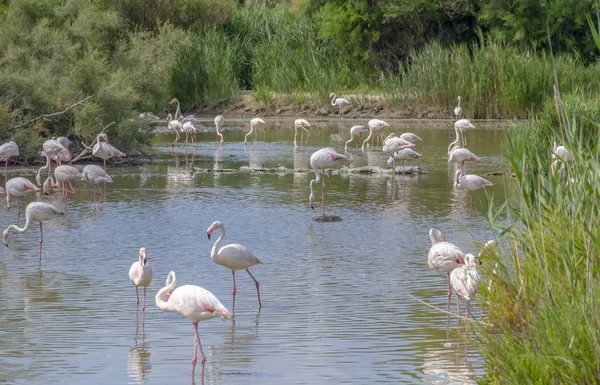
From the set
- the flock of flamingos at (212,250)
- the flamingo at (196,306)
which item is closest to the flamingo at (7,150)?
the flock of flamingos at (212,250)

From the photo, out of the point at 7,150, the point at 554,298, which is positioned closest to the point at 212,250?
the point at 554,298

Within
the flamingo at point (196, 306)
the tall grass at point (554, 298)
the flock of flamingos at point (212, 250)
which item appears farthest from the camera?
the flock of flamingos at point (212, 250)

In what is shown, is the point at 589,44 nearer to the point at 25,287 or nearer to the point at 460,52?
the point at 460,52

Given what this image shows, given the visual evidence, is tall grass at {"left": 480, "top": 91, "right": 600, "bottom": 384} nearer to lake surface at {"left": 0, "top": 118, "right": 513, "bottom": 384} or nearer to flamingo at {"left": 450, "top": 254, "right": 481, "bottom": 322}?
lake surface at {"left": 0, "top": 118, "right": 513, "bottom": 384}

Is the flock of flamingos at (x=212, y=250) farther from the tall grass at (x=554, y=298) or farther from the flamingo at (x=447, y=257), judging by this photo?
the tall grass at (x=554, y=298)

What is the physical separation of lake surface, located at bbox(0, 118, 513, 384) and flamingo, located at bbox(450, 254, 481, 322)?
0.32 m

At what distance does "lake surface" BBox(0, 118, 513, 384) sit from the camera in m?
7.55

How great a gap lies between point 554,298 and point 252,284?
488cm

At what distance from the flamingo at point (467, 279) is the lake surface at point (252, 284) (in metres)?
0.32

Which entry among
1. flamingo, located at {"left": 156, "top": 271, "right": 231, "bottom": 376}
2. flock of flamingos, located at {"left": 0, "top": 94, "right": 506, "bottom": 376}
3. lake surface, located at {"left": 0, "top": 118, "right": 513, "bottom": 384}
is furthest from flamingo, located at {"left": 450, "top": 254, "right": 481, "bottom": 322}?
flamingo, located at {"left": 156, "top": 271, "right": 231, "bottom": 376}

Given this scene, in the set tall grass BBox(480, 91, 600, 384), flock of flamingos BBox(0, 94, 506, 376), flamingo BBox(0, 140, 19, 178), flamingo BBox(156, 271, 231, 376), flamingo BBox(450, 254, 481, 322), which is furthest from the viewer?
flamingo BBox(0, 140, 19, 178)

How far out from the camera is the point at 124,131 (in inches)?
816

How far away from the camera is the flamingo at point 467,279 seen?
26.1ft

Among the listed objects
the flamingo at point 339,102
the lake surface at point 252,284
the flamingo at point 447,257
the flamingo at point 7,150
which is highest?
the flamingo at point 339,102
